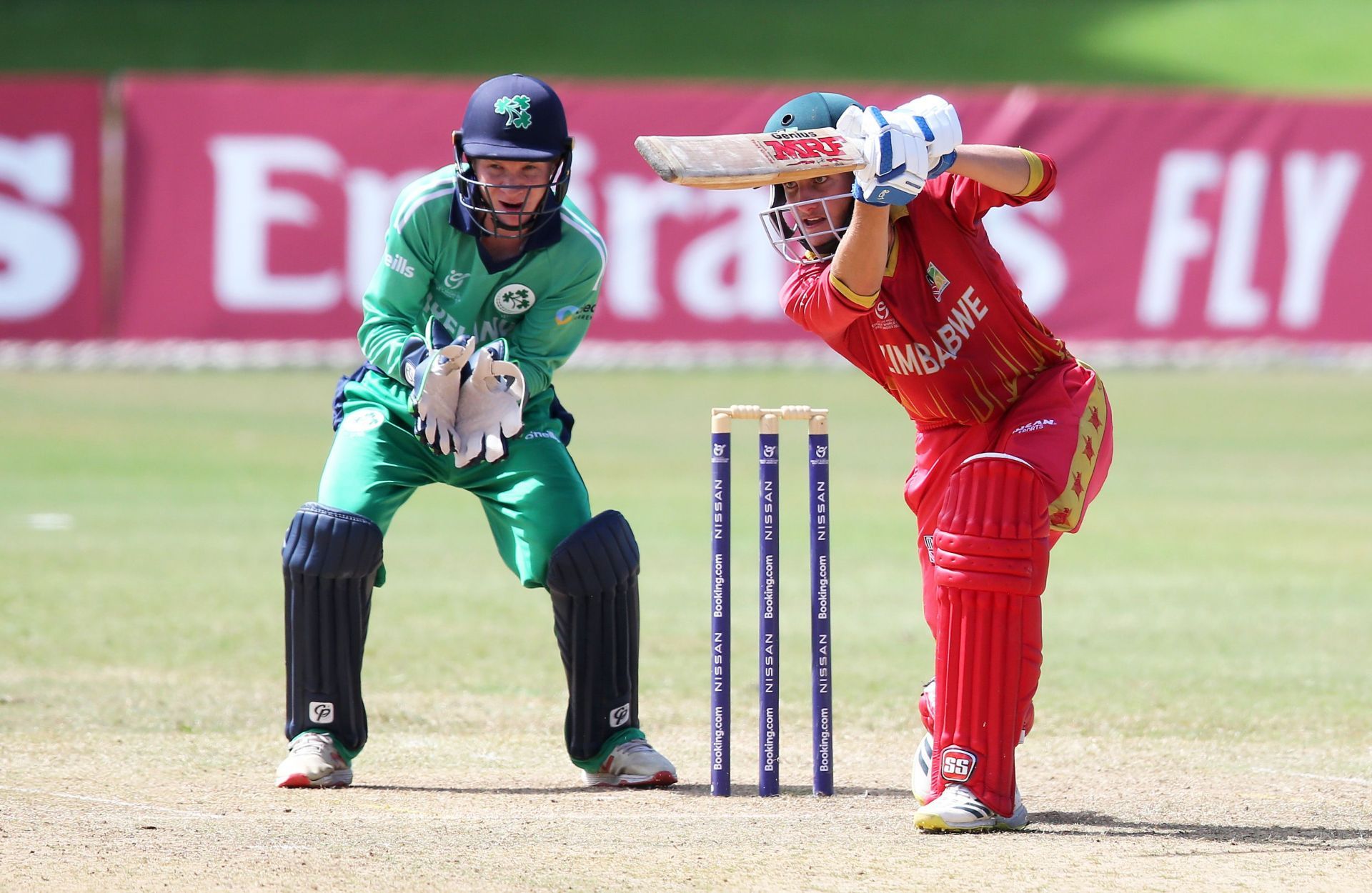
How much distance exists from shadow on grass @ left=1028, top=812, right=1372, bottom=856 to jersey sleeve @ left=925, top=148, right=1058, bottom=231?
4.68 feet

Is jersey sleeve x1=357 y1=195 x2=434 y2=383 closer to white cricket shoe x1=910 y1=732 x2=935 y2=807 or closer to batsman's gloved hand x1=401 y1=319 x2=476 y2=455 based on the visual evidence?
batsman's gloved hand x1=401 y1=319 x2=476 y2=455

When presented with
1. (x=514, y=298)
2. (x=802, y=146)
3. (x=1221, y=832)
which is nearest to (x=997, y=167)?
(x=802, y=146)

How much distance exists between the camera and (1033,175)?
451 cm

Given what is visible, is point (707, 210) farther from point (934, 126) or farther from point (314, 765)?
point (934, 126)

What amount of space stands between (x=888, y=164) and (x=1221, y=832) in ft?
5.62

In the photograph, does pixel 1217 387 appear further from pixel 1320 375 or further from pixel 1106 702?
pixel 1106 702

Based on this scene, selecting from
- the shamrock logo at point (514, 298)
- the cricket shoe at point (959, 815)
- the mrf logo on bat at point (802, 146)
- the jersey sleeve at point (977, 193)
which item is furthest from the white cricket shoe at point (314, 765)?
the jersey sleeve at point (977, 193)

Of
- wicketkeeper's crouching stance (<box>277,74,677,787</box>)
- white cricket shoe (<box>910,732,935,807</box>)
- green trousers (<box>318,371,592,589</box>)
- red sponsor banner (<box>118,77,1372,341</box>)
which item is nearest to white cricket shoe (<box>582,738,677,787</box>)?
wicketkeeper's crouching stance (<box>277,74,677,787</box>)

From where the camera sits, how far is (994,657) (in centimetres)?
438

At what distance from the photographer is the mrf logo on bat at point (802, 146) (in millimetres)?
4211

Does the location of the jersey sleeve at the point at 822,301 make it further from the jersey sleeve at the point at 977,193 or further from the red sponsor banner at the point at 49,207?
the red sponsor banner at the point at 49,207

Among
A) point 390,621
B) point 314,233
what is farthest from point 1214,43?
point 390,621

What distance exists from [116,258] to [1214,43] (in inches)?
870

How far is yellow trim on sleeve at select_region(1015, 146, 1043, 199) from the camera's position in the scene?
450cm
